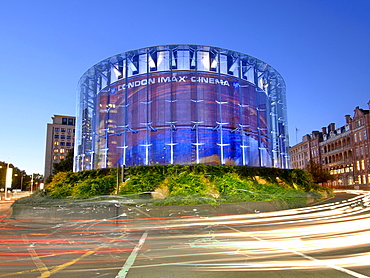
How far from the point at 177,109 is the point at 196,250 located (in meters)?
21.8

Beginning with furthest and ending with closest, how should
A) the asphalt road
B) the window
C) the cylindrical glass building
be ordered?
the window → the cylindrical glass building → the asphalt road

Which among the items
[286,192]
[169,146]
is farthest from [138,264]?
[169,146]

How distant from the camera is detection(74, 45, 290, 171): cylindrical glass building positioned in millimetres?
30250

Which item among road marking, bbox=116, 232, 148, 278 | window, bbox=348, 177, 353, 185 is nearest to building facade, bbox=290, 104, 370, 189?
window, bbox=348, 177, 353, 185

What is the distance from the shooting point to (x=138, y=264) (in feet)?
26.8

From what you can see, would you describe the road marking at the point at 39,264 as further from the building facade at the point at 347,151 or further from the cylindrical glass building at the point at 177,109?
the building facade at the point at 347,151

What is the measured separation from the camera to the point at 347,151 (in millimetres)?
86875

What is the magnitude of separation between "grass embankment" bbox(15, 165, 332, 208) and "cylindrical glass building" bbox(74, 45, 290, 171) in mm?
4962

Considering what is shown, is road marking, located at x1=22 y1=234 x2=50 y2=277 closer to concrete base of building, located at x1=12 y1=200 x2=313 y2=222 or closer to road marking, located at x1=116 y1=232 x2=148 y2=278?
road marking, located at x1=116 y1=232 x2=148 y2=278

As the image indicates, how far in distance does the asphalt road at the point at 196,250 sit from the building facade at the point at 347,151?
62.2 metres

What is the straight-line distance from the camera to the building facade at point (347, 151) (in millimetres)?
77562

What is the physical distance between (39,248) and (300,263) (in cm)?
839

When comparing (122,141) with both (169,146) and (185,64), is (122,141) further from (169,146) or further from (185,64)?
(185,64)

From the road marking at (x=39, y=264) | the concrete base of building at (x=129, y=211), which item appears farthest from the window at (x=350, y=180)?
the road marking at (x=39, y=264)
